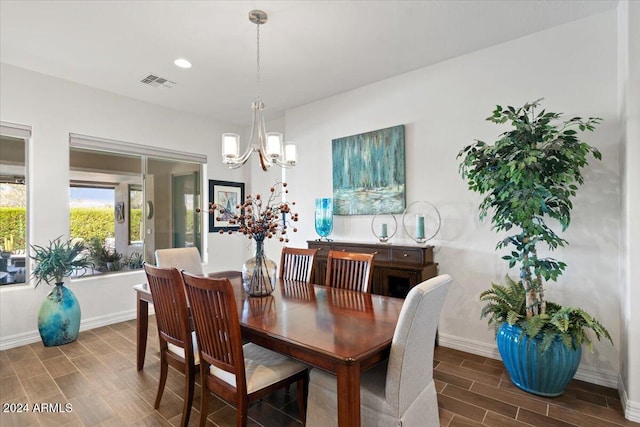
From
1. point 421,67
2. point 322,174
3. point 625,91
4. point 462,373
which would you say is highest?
point 421,67

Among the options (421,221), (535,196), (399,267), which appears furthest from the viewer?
(421,221)

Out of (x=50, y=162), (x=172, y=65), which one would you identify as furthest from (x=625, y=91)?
(x=50, y=162)

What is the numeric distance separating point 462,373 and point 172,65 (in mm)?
4084

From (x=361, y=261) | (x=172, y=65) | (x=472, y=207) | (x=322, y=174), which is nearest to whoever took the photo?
(x=361, y=261)

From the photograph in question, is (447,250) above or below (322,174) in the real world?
below

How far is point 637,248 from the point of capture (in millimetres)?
2109

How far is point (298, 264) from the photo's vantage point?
3.07m

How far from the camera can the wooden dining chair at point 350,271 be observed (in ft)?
8.46

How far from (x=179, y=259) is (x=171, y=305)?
1408 mm

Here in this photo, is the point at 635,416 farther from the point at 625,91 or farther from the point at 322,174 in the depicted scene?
the point at 322,174

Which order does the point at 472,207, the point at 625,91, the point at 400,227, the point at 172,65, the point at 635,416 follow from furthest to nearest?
the point at 400,227, the point at 172,65, the point at 472,207, the point at 625,91, the point at 635,416

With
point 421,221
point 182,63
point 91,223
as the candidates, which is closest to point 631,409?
point 421,221

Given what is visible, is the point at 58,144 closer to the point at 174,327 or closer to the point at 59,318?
the point at 59,318

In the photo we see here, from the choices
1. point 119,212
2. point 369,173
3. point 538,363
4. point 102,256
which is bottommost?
point 538,363
